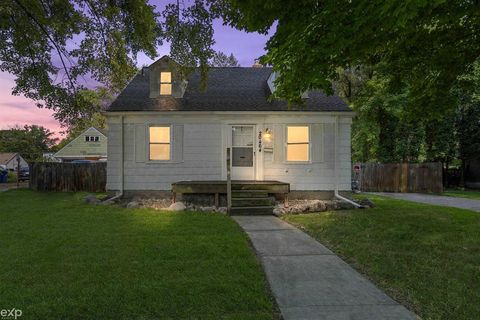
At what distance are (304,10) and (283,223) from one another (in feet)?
15.0

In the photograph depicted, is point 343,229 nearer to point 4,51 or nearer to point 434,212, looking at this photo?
point 434,212

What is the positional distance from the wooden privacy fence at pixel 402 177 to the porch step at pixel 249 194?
33.0 ft

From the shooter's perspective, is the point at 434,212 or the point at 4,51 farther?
the point at 4,51

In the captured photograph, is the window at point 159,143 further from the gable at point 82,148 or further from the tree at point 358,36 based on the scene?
the gable at point 82,148

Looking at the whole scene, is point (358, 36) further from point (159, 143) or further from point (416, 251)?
point (159, 143)

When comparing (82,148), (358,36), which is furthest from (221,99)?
(82,148)

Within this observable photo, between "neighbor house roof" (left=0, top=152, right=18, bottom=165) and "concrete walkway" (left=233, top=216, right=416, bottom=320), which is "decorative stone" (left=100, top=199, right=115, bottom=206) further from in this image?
"neighbor house roof" (left=0, top=152, right=18, bottom=165)

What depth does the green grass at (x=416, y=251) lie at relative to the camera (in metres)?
3.66

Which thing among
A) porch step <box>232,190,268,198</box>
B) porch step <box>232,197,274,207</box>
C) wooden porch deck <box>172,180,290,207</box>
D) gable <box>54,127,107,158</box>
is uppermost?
gable <box>54,127,107,158</box>

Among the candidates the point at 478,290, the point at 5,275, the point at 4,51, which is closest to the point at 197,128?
the point at 4,51

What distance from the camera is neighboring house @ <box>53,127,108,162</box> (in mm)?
40531

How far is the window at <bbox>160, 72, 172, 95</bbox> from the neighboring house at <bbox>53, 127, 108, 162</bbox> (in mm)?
30746

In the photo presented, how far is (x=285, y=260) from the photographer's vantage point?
4965mm

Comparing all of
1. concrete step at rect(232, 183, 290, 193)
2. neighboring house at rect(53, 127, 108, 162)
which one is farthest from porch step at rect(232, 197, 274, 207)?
neighboring house at rect(53, 127, 108, 162)
